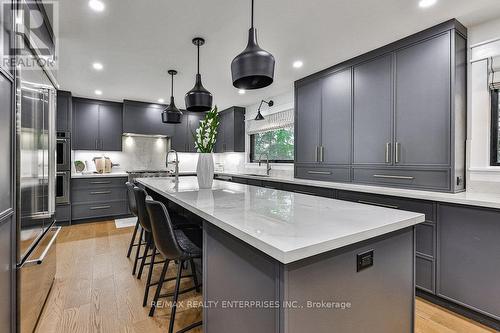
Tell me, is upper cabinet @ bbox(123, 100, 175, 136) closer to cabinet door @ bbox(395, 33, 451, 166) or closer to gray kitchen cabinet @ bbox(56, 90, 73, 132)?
gray kitchen cabinet @ bbox(56, 90, 73, 132)

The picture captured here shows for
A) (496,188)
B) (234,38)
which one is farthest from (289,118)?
(496,188)

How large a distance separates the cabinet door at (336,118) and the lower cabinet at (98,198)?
4.07 meters

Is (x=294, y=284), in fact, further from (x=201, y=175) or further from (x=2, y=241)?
(x=201, y=175)

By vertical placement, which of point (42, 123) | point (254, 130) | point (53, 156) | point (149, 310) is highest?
point (254, 130)

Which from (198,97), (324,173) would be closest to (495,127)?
(324,173)

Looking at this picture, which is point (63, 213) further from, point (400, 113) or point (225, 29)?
point (400, 113)

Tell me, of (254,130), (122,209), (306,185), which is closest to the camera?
(306,185)

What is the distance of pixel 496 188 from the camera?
2145 millimetres

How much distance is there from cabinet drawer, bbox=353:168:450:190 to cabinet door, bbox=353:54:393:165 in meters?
0.12

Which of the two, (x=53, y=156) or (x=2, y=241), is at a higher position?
(x=53, y=156)

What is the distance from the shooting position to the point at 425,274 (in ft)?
7.11

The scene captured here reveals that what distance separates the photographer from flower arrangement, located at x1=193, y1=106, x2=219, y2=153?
2.36 m

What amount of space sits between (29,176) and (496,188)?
11.7 ft

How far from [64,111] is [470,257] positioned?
5997 millimetres
